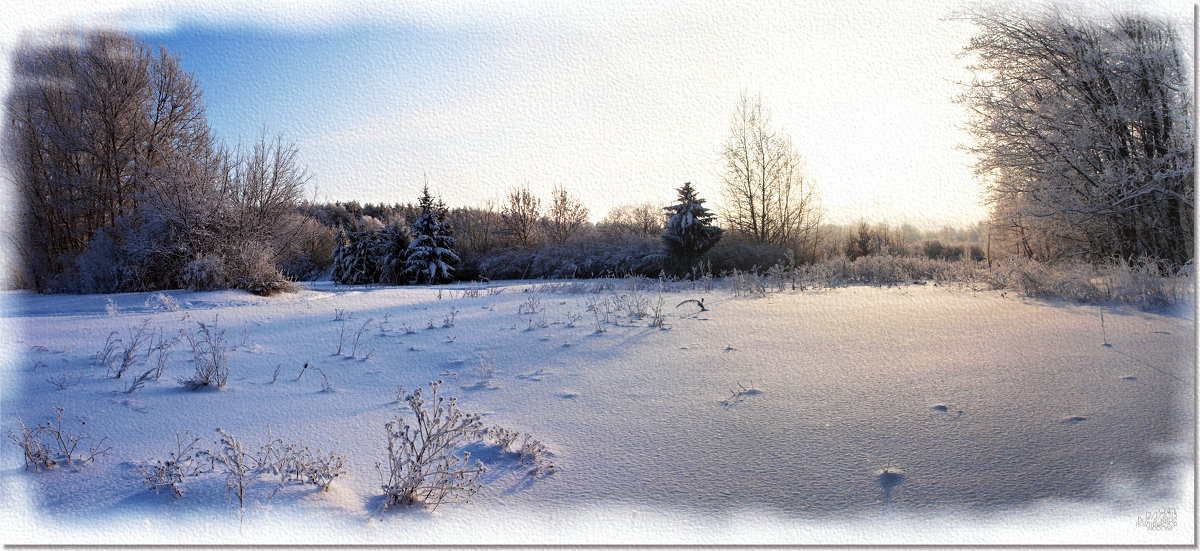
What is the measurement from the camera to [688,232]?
1811cm

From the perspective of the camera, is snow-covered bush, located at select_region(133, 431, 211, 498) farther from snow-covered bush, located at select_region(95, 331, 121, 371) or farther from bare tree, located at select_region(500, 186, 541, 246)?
bare tree, located at select_region(500, 186, 541, 246)

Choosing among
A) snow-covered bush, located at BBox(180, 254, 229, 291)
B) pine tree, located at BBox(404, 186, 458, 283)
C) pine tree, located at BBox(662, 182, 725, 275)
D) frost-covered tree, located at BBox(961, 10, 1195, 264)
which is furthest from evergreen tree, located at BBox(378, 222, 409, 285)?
frost-covered tree, located at BBox(961, 10, 1195, 264)

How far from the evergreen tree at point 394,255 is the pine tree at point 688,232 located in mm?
12302

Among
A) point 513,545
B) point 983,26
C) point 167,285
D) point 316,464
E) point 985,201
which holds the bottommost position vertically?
point 513,545

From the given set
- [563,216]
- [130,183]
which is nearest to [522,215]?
[563,216]

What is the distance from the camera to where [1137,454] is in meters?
1.97

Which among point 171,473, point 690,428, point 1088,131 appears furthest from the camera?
point 1088,131

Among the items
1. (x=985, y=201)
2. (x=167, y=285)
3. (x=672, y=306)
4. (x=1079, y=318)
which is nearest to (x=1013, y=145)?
(x=985, y=201)

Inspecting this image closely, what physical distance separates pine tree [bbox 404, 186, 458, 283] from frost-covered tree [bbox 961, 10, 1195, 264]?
18950 millimetres

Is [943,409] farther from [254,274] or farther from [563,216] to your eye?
[563,216]

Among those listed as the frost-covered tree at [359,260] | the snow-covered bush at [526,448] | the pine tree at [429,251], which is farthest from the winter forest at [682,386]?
the frost-covered tree at [359,260]

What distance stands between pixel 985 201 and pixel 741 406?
9876mm

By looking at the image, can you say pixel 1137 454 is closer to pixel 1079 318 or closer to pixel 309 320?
pixel 1079 318

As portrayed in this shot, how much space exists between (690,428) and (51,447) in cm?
278
